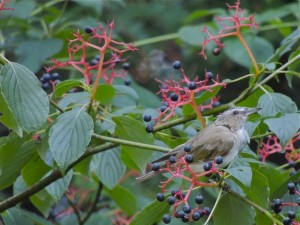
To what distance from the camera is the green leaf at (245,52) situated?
17.8 ft

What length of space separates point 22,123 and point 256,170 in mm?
814

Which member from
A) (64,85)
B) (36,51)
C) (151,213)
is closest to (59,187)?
(64,85)

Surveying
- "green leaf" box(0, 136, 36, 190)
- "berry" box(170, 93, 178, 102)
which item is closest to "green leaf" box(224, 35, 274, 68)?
"berry" box(170, 93, 178, 102)

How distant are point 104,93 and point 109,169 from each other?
627 mm

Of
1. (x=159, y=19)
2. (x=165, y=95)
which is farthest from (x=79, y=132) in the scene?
(x=159, y=19)

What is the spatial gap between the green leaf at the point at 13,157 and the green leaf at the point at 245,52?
248 cm

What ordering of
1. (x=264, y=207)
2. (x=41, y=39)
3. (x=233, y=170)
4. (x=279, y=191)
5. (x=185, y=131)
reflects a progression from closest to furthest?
(x=233, y=170), (x=264, y=207), (x=279, y=191), (x=185, y=131), (x=41, y=39)

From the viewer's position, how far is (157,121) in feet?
10.3

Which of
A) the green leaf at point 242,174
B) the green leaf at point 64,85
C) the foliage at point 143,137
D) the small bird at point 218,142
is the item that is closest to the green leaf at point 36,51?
the foliage at point 143,137

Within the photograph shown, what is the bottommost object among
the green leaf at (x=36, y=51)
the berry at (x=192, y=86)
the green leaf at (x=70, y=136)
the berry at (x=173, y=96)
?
the green leaf at (x=36, y=51)

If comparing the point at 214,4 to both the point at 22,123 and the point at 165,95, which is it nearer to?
the point at 165,95

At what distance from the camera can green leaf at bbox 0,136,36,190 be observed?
3123 millimetres

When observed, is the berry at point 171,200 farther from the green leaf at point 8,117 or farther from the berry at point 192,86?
the green leaf at point 8,117

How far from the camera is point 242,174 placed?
257cm
